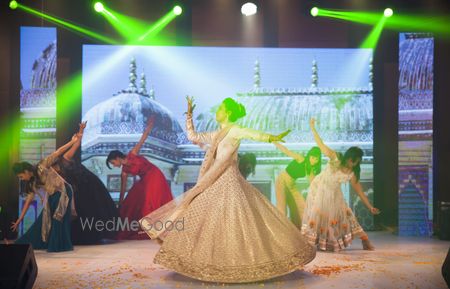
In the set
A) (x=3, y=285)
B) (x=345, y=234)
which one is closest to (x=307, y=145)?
(x=345, y=234)

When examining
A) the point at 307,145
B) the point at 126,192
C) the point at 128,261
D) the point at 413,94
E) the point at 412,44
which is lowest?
the point at 128,261

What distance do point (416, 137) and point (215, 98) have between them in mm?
2689

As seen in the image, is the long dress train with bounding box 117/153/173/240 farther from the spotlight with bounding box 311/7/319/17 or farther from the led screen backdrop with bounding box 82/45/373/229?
the spotlight with bounding box 311/7/319/17

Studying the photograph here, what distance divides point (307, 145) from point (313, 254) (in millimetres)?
3468

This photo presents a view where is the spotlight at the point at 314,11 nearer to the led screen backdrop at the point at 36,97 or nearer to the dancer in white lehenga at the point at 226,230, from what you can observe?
the led screen backdrop at the point at 36,97

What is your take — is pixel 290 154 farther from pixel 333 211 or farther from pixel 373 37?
pixel 373 37

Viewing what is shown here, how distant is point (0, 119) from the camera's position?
28.5ft

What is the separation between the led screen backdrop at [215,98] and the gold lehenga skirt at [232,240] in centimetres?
328

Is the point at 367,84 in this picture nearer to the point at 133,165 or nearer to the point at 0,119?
the point at 133,165

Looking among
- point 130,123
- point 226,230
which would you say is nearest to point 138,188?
point 130,123

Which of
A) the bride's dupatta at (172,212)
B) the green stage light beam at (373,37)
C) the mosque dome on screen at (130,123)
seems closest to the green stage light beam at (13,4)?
the mosque dome on screen at (130,123)

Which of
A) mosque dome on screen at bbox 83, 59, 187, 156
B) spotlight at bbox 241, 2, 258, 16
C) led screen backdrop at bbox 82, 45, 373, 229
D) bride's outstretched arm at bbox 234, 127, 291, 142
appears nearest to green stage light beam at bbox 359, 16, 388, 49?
led screen backdrop at bbox 82, 45, 373, 229

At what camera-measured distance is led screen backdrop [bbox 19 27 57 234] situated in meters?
8.63

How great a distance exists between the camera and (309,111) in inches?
357
